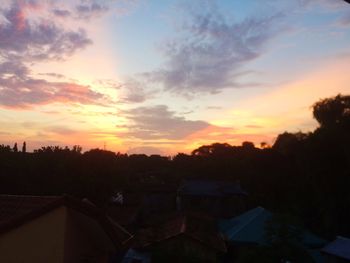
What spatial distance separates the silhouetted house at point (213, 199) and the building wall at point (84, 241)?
136 feet

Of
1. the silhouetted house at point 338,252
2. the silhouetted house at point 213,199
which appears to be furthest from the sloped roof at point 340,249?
the silhouetted house at point 213,199

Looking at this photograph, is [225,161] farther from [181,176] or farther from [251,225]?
[251,225]

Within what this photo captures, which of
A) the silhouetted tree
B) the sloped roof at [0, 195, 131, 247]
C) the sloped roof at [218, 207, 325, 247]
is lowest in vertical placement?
the sloped roof at [218, 207, 325, 247]

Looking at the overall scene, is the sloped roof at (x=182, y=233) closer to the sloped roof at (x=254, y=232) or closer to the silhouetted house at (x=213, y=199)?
the sloped roof at (x=254, y=232)

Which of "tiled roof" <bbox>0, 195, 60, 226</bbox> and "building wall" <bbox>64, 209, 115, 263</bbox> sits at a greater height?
"tiled roof" <bbox>0, 195, 60, 226</bbox>

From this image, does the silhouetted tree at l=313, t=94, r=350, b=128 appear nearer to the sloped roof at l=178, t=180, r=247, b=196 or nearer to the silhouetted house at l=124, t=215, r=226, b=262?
the sloped roof at l=178, t=180, r=247, b=196

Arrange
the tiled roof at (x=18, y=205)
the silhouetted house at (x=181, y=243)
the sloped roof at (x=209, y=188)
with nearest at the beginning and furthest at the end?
the tiled roof at (x=18, y=205) → the silhouetted house at (x=181, y=243) → the sloped roof at (x=209, y=188)

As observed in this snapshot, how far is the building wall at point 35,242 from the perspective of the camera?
7.52 meters

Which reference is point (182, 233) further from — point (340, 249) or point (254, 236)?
point (340, 249)

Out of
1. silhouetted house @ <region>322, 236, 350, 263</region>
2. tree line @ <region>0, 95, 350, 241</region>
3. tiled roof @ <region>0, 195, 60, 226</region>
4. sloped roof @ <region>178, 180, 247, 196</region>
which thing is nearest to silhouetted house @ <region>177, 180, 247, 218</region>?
sloped roof @ <region>178, 180, 247, 196</region>

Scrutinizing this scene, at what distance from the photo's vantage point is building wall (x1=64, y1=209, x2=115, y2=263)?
7770 mm

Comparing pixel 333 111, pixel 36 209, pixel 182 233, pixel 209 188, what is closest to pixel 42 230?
pixel 36 209

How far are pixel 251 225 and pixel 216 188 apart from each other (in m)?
18.7

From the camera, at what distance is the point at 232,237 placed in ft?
105
